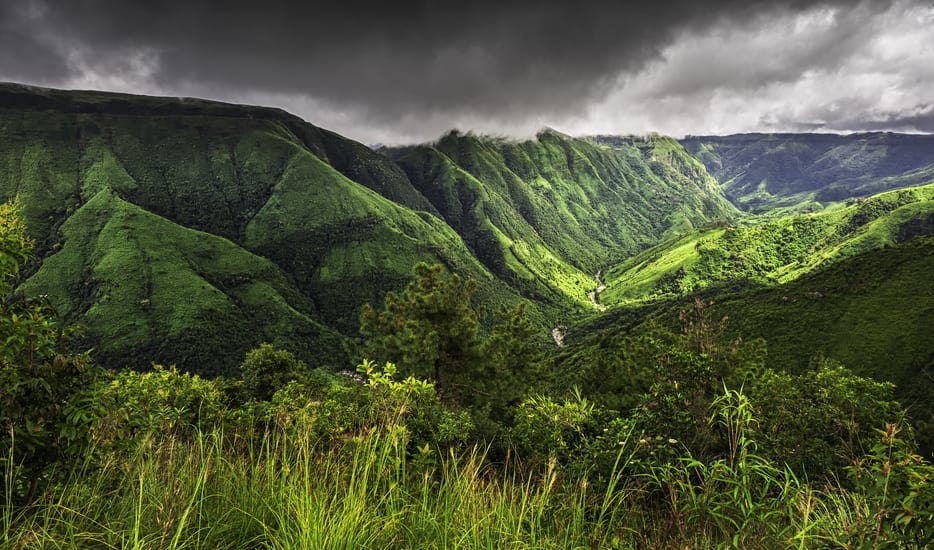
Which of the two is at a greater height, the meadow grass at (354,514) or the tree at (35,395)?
the tree at (35,395)

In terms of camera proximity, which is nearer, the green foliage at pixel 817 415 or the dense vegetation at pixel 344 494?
the dense vegetation at pixel 344 494

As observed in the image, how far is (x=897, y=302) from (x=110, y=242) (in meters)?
270

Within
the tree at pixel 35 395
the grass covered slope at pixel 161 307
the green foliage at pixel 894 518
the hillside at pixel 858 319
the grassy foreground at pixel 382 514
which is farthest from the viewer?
the grass covered slope at pixel 161 307

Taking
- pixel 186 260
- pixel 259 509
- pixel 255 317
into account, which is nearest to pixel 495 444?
pixel 259 509

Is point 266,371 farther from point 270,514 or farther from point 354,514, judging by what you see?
point 354,514

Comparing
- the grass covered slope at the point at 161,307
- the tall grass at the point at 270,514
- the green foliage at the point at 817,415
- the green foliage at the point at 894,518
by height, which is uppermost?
the green foliage at the point at 894,518

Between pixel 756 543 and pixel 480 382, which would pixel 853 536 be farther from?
pixel 480 382

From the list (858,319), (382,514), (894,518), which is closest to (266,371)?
(382,514)

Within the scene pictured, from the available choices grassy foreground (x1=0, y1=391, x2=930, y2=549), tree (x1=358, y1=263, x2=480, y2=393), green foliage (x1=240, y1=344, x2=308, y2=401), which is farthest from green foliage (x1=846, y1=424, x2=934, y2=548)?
green foliage (x1=240, y1=344, x2=308, y2=401)

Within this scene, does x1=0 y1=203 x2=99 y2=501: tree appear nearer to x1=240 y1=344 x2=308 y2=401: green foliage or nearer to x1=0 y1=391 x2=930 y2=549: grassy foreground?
x1=0 y1=391 x2=930 y2=549: grassy foreground

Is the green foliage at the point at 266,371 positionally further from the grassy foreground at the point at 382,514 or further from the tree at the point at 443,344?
the grassy foreground at the point at 382,514

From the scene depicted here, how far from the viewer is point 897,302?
8031 cm

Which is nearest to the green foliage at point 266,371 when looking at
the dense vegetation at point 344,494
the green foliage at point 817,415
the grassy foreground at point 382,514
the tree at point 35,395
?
the tree at point 35,395

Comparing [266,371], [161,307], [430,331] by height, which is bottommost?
[161,307]
